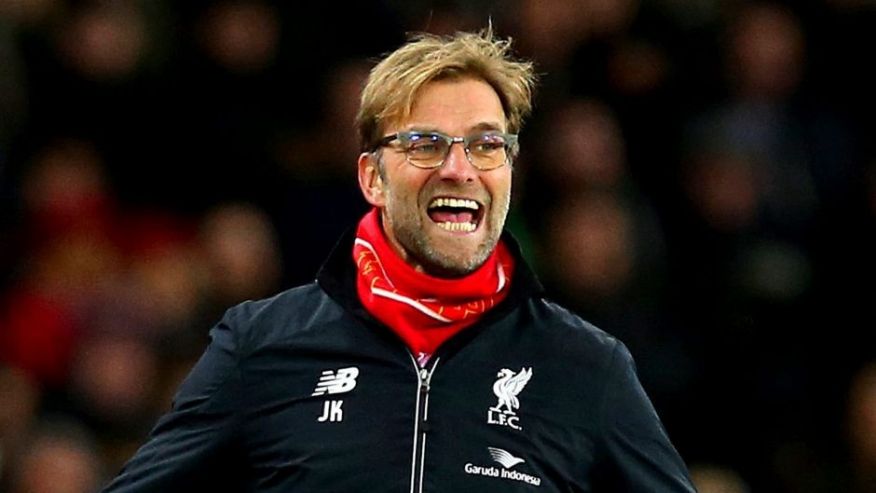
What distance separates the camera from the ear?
4559 mm

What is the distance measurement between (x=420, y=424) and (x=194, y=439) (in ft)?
1.60

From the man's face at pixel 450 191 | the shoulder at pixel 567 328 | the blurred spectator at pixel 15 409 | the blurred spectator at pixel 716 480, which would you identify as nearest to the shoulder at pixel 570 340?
the shoulder at pixel 567 328

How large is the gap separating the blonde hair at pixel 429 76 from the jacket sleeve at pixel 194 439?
64 cm

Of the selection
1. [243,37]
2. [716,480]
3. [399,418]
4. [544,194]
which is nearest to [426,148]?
[399,418]

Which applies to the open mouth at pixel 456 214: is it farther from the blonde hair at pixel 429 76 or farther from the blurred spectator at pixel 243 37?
the blurred spectator at pixel 243 37

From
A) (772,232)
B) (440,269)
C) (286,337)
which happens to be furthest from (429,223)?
(772,232)

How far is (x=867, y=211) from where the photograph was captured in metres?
8.07

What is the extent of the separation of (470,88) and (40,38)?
3940 millimetres

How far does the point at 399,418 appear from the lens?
4.20 m

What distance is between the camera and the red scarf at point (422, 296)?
434cm

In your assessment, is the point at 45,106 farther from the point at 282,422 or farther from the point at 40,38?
the point at 282,422

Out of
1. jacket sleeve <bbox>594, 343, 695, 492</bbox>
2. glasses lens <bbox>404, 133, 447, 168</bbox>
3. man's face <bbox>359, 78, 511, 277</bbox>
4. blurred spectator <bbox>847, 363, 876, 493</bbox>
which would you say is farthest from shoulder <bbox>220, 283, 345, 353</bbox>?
blurred spectator <bbox>847, 363, 876, 493</bbox>

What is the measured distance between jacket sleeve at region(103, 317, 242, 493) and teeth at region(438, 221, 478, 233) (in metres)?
0.54

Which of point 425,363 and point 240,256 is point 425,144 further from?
point 240,256
